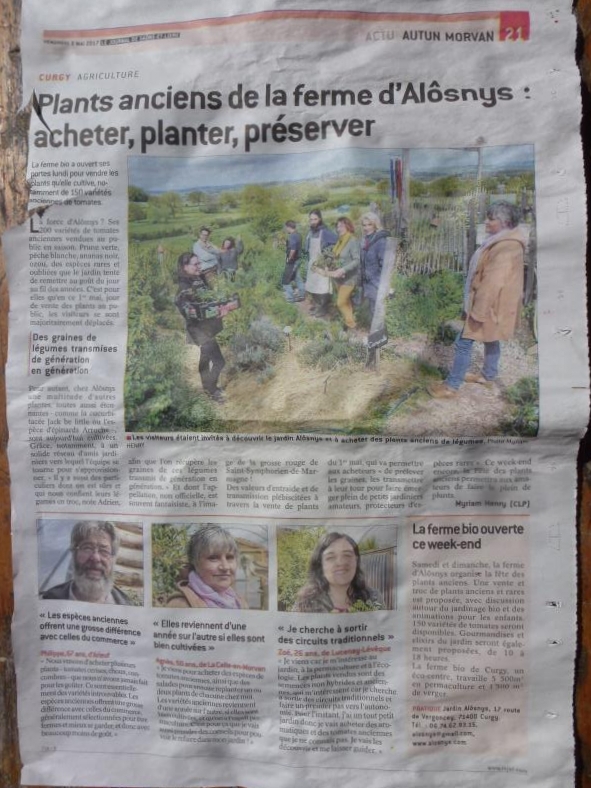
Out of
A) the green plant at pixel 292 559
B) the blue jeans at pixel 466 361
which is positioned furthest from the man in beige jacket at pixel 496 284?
the green plant at pixel 292 559

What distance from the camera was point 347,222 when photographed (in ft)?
1.96

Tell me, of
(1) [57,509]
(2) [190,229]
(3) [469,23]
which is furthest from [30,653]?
(3) [469,23]

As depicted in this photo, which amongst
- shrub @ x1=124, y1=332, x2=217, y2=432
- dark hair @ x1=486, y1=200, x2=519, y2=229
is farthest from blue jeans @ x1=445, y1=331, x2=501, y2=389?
shrub @ x1=124, y1=332, x2=217, y2=432

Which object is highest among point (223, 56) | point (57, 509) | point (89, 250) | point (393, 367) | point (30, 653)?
point (223, 56)

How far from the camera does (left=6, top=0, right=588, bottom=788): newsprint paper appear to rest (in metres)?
0.59

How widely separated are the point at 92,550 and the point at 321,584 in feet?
0.70

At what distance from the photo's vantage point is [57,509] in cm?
62

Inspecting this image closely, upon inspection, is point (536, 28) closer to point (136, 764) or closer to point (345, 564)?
point (345, 564)

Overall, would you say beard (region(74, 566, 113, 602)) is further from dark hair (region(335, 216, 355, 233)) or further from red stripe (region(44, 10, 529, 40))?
red stripe (region(44, 10, 529, 40))

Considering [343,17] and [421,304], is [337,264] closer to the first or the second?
[421,304]

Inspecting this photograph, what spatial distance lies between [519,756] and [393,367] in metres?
0.37

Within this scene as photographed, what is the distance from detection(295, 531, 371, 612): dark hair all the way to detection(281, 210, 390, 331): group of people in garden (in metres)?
0.19

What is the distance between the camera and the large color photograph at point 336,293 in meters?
0.59

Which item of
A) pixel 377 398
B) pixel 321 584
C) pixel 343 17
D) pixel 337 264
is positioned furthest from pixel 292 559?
pixel 343 17
